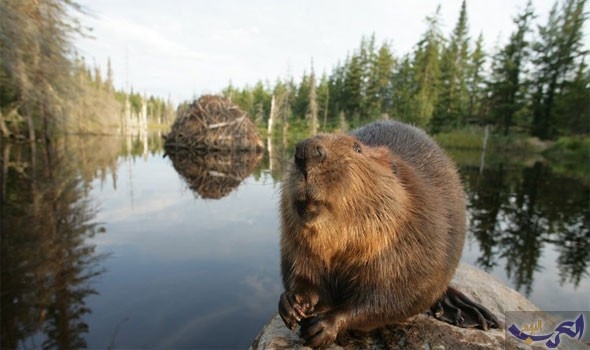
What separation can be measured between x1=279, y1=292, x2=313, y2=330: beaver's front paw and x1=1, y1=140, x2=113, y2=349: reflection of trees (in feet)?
7.19

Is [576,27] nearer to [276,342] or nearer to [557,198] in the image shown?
[557,198]

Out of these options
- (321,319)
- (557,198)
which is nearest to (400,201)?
(321,319)

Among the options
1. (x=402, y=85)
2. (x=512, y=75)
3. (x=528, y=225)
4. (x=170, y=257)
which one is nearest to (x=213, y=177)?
(x=170, y=257)

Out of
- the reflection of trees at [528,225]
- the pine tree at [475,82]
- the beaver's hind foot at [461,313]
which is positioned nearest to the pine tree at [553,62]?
the pine tree at [475,82]

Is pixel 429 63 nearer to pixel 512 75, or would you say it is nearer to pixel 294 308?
pixel 512 75

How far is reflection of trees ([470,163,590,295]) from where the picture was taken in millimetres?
5172

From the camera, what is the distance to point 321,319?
1.65 metres

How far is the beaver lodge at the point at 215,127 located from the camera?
61.4ft

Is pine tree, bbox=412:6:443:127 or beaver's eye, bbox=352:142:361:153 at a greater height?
pine tree, bbox=412:6:443:127

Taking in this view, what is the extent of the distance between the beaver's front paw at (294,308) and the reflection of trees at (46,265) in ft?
7.19

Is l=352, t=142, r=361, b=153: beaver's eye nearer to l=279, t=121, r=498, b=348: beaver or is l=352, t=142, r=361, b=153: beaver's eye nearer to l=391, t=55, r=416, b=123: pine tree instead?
l=279, t=121, r=498, b=348: beaver

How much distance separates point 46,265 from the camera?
155 inches

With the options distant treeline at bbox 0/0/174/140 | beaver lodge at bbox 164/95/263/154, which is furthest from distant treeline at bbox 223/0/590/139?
distant treeline at bbox 0/0/174/140

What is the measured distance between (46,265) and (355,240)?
13.2ft
